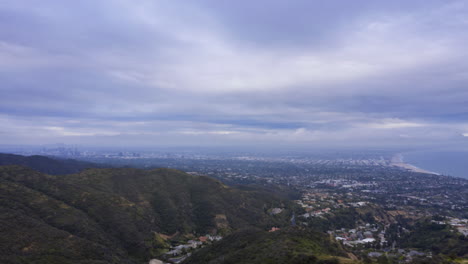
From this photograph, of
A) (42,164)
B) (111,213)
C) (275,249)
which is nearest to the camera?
(275,249)

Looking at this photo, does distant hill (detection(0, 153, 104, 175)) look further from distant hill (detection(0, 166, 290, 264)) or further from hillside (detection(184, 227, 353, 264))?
hillside (detection(184, 227, 353, 264))

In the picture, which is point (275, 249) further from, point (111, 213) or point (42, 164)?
point (42, 164)

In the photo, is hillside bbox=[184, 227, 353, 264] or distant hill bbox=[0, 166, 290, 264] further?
distant hill bbox=[0, 166, 290, 264]

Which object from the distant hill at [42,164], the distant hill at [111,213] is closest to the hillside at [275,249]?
the distant hill at [111,213]

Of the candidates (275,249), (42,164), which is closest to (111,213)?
(275,249)

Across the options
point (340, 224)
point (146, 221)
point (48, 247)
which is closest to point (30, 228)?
point (48, 247)

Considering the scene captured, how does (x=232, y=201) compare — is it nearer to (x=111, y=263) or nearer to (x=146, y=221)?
(x=146, y=221)

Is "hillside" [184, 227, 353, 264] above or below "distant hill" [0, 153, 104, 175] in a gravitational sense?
below

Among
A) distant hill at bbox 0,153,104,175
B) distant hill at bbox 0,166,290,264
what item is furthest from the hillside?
distant hill at bbox 0,153,104,175

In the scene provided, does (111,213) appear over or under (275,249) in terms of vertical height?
under
